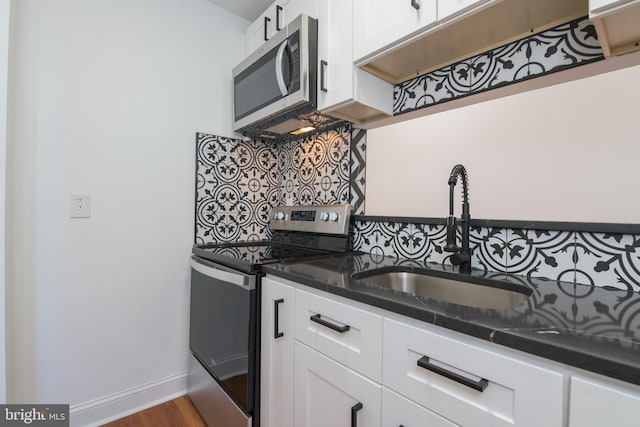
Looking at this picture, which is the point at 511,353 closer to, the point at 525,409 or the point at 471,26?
the point at 525,409

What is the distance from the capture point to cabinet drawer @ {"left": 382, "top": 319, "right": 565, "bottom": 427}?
0.54 meters

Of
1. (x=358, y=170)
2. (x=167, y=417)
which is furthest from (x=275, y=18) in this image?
(x=167, y=417)

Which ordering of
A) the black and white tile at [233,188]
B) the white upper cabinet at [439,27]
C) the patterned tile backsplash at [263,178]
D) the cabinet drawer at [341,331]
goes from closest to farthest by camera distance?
the cabinet drawer at [341,331] < the white upper cabinet at [439,27] < the patterned tile backsplash at [263,178] < the black and white tile at [233,188]

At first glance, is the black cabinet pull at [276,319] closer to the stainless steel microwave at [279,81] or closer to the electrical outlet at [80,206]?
the stainless steel microwave at [279,81]

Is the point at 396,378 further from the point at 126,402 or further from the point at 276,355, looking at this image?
the point at 126,402

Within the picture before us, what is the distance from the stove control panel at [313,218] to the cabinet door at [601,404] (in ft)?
3.69

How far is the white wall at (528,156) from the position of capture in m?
0.96

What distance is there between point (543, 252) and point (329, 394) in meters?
0.83

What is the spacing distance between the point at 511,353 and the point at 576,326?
14 centimetres

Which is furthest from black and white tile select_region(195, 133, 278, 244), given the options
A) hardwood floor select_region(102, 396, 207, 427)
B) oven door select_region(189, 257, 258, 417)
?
hardwood floor select_region(102, 396, 207, 427)

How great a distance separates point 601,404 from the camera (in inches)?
18.8

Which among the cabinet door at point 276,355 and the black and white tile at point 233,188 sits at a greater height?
the black and white tile at point 233,188

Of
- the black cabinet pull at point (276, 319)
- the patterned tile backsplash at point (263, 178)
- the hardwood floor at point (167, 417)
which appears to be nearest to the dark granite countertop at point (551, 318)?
the black cabinet pull at point (276, 319)

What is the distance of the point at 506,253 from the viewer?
1.10 m
